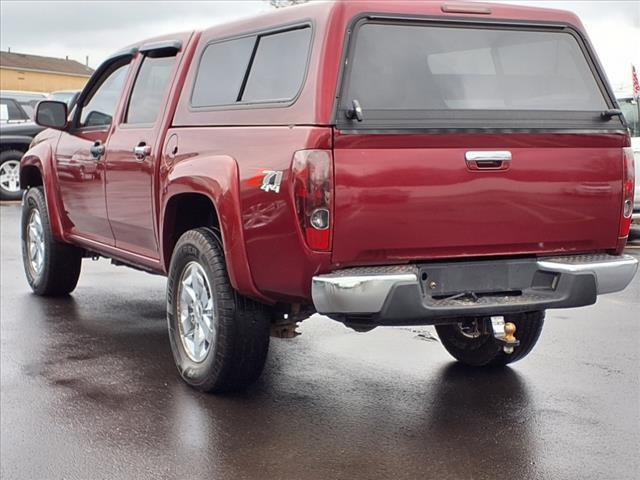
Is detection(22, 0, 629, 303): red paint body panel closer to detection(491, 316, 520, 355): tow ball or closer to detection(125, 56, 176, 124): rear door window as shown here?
detection(491, 316, 520, 355): tow ball

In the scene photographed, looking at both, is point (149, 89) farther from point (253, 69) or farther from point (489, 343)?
point (489, 343)

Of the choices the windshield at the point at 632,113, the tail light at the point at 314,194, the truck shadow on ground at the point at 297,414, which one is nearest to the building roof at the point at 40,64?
the windshield at the point at 632,113

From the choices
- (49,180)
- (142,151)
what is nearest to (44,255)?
(49,180)

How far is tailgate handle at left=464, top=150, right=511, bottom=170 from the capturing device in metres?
4.40

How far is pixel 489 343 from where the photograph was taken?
219 inches

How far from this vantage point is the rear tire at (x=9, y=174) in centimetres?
1631

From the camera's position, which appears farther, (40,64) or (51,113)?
(40,64)

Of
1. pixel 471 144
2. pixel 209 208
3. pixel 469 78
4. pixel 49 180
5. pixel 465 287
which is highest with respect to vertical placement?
pixel 469 78

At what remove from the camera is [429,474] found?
158 inches

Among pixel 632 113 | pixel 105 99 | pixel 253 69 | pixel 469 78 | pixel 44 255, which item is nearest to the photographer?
pixel 469 78

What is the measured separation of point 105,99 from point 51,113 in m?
0.48

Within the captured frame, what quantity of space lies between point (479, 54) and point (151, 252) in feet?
7.80

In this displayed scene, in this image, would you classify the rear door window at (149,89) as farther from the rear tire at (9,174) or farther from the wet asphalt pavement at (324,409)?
the rear tire at (9,174)

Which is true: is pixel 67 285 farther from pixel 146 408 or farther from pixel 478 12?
pixel 478 12
